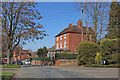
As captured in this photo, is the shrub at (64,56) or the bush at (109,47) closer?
the bush at (109,47)

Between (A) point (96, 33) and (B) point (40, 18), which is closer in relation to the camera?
(B) point (40, 18)

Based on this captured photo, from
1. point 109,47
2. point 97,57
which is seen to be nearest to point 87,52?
point 97,57

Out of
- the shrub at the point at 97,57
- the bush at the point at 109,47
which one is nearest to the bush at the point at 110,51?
the bush at the point at 109,47

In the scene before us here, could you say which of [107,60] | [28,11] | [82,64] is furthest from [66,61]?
[28,11]

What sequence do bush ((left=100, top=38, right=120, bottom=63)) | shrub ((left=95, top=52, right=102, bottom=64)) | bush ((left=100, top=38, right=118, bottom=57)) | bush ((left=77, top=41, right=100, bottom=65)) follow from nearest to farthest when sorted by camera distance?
bush ((left=100, top=38, right=120, bottom=63)) < bush ((left=100, top=38, right=118, bottom=57)) < shrub ((left=95, top=52, right=102, bottom=64)) < bush ((left=77, top=41, right=100, bottom=65))

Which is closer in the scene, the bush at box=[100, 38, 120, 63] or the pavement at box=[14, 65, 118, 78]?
the pavement at box=[14, 65, 118, 78]

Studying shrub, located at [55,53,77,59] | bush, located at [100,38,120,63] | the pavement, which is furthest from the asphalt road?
shrub, located at [55,53,77,59]

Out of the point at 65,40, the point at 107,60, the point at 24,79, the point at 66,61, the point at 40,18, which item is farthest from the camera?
the point at 65,40

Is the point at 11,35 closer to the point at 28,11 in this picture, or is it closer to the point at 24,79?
the point at 28,11

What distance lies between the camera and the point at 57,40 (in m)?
59.5

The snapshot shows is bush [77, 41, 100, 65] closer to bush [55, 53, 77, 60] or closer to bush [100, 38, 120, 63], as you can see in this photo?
bush [100, 38, 120, 63]

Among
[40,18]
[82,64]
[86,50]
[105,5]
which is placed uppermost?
[105,5]

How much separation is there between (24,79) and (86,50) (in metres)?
17.2

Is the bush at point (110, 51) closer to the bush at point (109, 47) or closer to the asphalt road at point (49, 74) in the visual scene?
the bush at point (109, 47)
